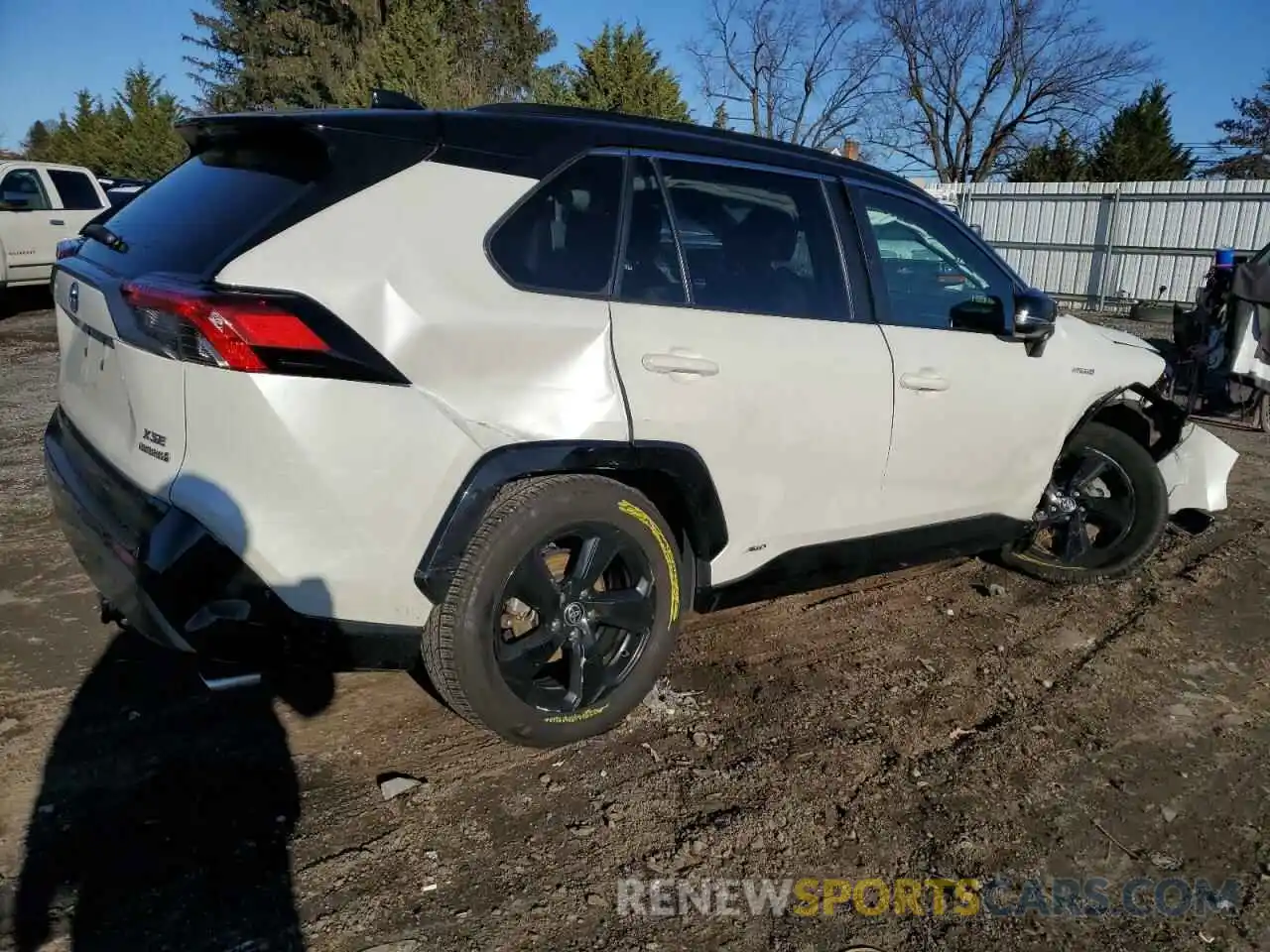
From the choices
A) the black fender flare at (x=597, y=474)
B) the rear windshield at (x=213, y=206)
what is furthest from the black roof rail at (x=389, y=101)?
the black fender flare at (x=597, y=474)

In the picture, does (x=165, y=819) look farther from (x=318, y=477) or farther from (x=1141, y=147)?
(x=1141, y=147)

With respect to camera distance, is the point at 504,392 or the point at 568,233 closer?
the point at 504,392

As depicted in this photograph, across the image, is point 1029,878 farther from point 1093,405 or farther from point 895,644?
point 1093,405

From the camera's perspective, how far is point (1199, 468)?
15.4ft

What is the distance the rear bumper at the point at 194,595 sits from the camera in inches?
90.8

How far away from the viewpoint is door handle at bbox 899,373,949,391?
11.1 ft

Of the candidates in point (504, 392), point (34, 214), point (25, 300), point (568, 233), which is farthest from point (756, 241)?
point (25, 300)

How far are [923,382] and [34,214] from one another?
44.7 feet

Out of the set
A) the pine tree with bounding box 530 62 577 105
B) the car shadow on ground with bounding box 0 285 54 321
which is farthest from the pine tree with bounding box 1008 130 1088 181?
the car shadow on ground with bounding box 0 285 54 321

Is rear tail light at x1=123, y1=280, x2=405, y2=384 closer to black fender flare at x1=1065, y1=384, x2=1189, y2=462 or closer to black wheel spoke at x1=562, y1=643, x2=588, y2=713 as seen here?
black wheel spoke at x1=562, y1=643, x2=588, y2=713

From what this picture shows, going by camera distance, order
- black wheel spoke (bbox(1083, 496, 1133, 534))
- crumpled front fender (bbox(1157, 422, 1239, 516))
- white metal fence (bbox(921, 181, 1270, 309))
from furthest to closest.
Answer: white metal fence (bbox(921, 181, 1270, 309)), crumpled front fender (bbox(1157, 422, 1239, 516)), black wheel spoke (bbox(1083, 496, 1133, 534))

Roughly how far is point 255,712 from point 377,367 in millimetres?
1451

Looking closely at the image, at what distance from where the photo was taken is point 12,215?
12617 millimetres

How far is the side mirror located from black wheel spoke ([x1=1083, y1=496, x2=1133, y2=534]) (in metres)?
1.11
